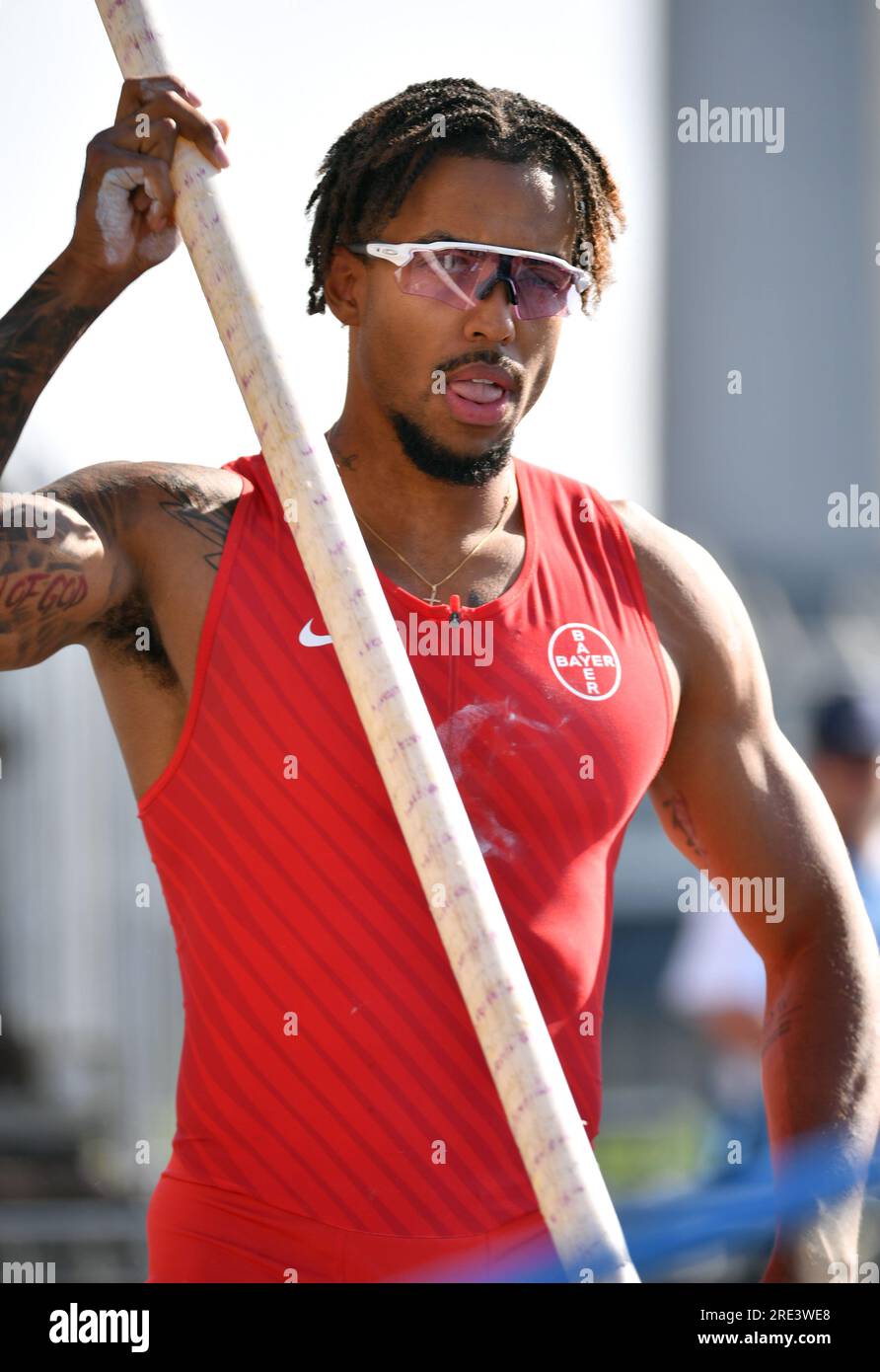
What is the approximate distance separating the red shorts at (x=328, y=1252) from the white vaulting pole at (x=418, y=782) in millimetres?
528

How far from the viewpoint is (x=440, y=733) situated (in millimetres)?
3279

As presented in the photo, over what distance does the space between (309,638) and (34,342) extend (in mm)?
674

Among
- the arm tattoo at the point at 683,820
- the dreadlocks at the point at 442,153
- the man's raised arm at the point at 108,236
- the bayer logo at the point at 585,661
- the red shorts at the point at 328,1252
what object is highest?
the dreadlocks at the point at 442,153

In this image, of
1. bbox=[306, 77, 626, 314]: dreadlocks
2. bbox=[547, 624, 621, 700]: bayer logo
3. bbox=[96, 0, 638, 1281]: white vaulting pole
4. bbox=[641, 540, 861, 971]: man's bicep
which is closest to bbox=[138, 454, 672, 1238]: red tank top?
bbox=[547, 624, 621, 700]: bayer logo

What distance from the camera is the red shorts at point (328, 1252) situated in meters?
3.11

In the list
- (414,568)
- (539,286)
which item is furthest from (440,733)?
(539,286)

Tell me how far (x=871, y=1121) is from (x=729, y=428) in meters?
31.0

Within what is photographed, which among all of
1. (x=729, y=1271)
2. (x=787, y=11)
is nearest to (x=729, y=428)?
(x=787, y=11)

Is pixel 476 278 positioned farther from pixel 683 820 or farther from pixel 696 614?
pixel 683 820

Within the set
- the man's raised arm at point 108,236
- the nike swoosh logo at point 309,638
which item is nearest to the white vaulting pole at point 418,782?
the man's raised arm at point 108,236

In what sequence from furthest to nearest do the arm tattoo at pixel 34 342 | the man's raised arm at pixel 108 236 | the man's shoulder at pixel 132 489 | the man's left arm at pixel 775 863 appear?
1. the man's left arm at pixel 775 863
2. the man's shoulder at pixel 132 489
3. the arm tattoo at pixel 34 342
4. the man's raised arm at pixel 108 236

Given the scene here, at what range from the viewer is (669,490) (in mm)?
32219

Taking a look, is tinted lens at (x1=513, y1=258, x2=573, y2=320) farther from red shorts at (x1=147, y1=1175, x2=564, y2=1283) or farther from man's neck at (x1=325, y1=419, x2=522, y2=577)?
red shorts at (x1=147, y1=1175, x2=564, y2=1283)

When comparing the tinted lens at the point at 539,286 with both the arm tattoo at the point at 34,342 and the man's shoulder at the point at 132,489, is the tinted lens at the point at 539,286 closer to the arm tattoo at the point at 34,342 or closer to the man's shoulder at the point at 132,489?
the man's shoulder at the point at 132,489
